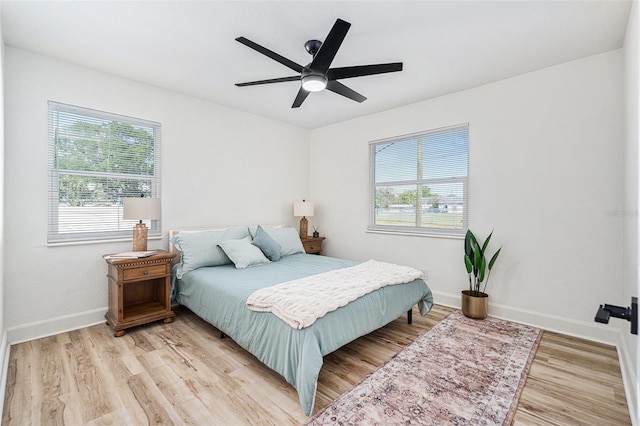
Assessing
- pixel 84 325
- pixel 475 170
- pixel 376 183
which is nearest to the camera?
pixel 84 325

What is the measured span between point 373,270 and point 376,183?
179cm

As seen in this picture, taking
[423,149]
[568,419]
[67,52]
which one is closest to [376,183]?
[423,149]

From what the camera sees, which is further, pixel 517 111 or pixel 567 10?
pixel 517 111

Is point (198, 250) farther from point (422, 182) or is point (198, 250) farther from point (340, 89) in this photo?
point (422, 182)

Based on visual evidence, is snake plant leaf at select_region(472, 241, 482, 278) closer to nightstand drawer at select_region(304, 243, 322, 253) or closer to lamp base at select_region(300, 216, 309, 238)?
nightstand drawer at select_region(304, 243, 322, 253)

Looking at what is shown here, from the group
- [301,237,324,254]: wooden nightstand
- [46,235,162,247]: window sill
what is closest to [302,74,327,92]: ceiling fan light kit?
[46,235,162,247]: window sill

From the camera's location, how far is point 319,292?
7.21ft

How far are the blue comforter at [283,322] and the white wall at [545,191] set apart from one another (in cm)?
97

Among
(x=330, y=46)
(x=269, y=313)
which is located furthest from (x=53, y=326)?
(x=330, y=46)

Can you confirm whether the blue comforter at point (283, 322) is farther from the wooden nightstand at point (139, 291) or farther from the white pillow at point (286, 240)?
the white pillow at point (286, 240)

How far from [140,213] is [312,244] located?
97.2 inches

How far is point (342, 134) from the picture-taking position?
4.68m

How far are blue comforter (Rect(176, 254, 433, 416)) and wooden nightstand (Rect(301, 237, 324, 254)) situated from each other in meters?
1.12

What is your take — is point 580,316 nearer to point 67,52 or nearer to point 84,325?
point 84,325
